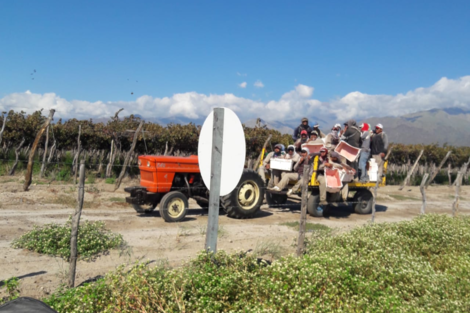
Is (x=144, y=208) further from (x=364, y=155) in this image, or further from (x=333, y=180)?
(x=364, y=155)

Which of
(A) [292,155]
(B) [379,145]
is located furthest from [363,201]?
(A) [292,155]

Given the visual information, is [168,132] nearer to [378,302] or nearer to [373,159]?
[373,159]

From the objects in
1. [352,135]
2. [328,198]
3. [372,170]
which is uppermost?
[352,135]

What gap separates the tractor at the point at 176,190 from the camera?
8703 millimetres

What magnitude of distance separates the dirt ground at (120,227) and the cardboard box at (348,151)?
1.79m

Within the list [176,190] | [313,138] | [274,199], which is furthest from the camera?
[274,199]

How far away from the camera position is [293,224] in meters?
9.23

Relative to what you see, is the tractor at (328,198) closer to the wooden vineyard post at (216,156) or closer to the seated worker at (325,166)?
the seated worker at (325,166)

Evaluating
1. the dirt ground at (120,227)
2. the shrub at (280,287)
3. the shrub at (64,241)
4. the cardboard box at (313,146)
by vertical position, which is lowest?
the dirt ground at (120,227)

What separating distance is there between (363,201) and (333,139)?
228 centimetres

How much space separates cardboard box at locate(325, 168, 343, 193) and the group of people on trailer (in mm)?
107

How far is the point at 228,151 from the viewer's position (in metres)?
3.95

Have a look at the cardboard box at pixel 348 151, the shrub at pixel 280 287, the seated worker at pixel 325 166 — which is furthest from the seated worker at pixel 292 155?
the shrub at pixel 280 287

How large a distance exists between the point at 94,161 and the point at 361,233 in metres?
12.9
